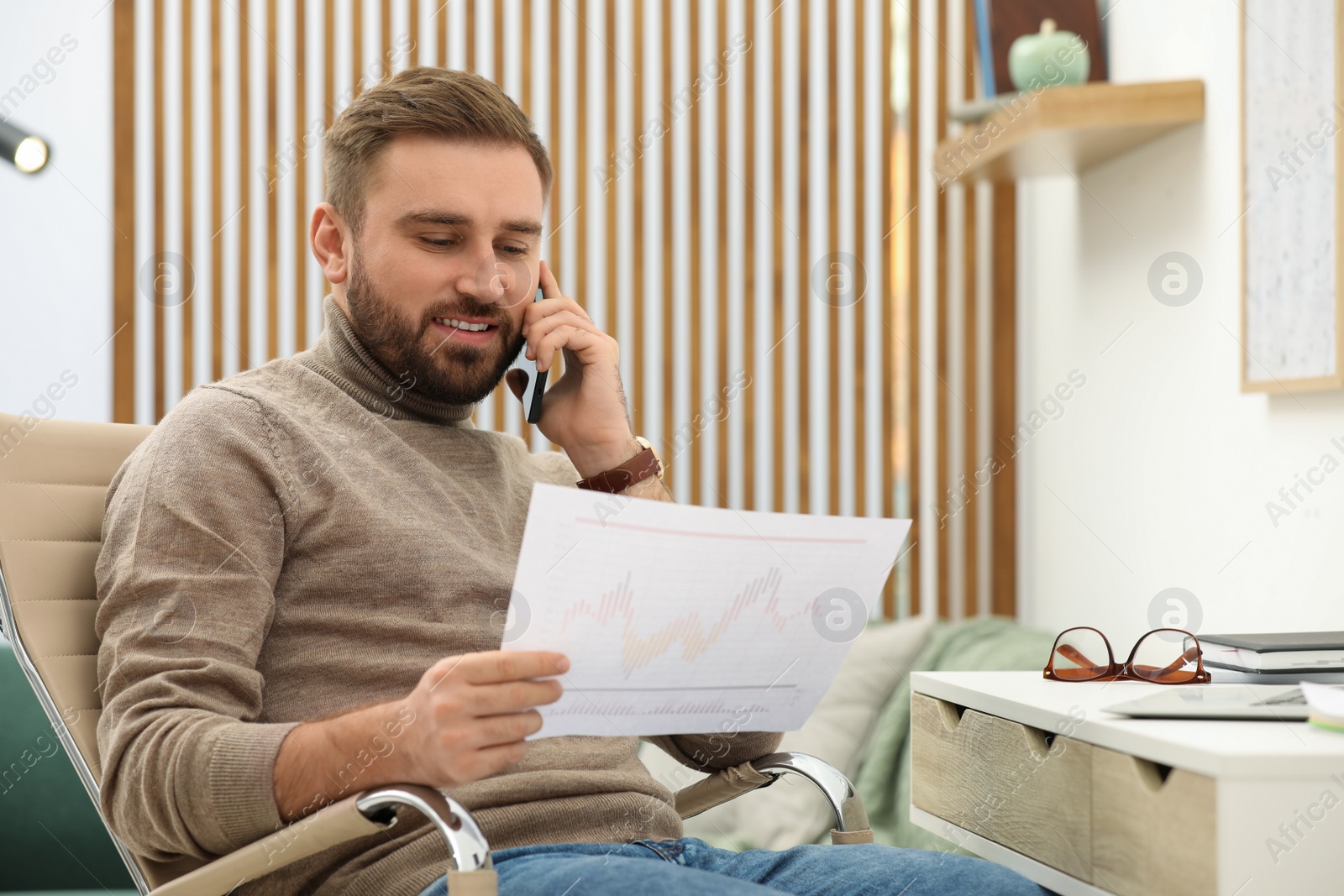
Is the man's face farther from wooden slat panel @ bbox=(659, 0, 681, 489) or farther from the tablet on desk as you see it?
wooden slat panel @ bbox=(659, 0, 681, 489)

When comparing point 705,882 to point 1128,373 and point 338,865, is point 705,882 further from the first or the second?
point 1128,373

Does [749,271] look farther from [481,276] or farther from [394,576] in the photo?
[394,576]

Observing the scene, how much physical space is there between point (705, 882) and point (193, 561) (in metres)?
0.56

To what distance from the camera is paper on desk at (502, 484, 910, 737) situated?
951 millimetres

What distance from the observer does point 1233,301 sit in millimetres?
2148

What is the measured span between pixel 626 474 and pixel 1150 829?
77cm

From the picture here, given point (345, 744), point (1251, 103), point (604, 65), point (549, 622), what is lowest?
point (345, 744)

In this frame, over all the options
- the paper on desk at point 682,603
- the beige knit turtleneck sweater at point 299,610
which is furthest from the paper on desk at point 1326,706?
the beige knit turtleneck sweater at point 299,610

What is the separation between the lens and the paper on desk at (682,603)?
0.95 meters

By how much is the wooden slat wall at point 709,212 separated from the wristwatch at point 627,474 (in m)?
1.42

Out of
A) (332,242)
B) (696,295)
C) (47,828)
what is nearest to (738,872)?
(332,242)

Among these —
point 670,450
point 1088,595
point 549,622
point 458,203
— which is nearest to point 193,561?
point 549,622

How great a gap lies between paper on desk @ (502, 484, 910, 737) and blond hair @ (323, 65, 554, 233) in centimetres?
64

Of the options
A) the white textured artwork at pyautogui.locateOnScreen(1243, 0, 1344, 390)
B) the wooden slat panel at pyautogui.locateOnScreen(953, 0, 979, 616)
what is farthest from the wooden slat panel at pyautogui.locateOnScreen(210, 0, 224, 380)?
the white textured artwork at pyautogui.locateOnScreen(1243, 0, 1344, 390)
